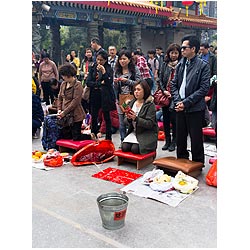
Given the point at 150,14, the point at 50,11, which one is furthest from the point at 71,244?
the point at 150,14

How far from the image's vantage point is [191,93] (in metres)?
4.11

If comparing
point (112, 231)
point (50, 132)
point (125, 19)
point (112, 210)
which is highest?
point (125, 19)

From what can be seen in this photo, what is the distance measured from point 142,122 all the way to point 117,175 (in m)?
0.78

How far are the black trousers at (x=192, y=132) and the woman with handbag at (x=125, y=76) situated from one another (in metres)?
0.98

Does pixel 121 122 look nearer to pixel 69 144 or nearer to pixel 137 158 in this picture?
pixel 69 144

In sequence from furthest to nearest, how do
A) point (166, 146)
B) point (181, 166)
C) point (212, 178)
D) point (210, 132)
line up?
point (210, 132) → point (166, 146) → point (181, 166) → point (212, 178)

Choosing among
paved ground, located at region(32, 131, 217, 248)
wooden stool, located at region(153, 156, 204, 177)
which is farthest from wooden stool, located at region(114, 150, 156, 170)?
paved ground, located at region(32, 131, 217, 248)

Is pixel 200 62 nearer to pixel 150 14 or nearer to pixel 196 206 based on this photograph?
pixel 196 206

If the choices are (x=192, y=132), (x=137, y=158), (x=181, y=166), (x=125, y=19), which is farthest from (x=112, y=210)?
(x=125, y=19)

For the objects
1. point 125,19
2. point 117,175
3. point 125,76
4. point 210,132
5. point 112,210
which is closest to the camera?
point 112,210

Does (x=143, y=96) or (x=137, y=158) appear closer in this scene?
(x=137, y=158)

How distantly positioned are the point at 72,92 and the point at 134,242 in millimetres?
3008

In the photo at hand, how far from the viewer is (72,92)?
17.0 feet

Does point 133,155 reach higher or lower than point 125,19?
lower
